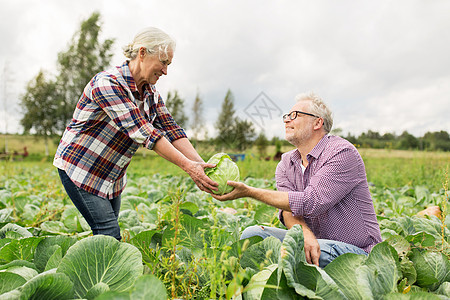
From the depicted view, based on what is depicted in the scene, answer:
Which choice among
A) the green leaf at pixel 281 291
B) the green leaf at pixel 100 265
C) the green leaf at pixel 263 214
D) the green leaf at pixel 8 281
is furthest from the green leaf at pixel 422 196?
the green leaf at pixel 8 281

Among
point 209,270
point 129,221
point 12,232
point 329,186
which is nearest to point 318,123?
point 329,186

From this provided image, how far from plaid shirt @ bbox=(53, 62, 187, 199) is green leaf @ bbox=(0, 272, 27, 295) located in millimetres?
1120

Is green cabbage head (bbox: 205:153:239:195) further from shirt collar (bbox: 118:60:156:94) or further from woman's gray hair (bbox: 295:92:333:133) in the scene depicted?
shirt collar (bbox: 118:60:156:94)

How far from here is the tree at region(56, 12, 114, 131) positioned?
2895cm

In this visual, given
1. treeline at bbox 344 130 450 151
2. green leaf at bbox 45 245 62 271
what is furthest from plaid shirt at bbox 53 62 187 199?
treeline at bbox 344 130 450 151

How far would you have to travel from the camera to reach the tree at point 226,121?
14249 mm

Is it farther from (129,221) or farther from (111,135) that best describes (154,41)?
(129,221)

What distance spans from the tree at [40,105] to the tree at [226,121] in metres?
20.2

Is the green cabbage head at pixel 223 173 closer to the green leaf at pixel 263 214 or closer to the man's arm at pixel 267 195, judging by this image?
the man's arm at pixel 267 195

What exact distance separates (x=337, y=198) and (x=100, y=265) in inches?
63.5

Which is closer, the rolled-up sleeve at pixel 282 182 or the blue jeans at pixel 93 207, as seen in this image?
the blue jeans at pixel 93 207

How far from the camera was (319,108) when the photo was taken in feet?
8.72

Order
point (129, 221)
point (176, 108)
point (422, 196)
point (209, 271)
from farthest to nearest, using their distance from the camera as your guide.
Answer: point (176, 108), point (422, 196), point (129, 221), point (209, 271)

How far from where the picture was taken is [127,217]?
3713mm
